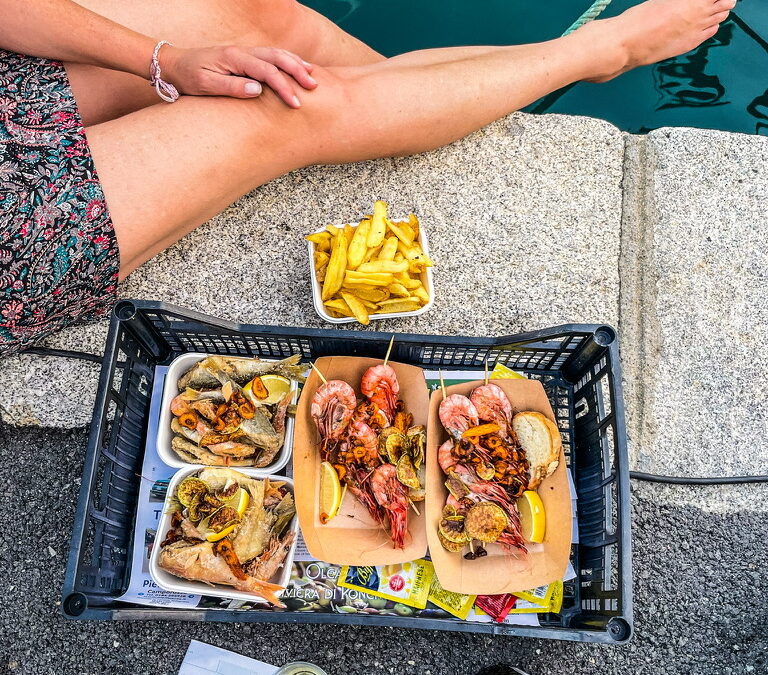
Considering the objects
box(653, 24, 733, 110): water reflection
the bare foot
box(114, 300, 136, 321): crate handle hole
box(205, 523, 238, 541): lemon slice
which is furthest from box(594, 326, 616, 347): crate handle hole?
box(653, 24, 733, 110): water reflection

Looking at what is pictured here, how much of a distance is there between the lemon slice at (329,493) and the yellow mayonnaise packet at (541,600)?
73cm

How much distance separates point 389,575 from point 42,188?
73.4 inches

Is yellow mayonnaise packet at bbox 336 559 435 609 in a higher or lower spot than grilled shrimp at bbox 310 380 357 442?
lower

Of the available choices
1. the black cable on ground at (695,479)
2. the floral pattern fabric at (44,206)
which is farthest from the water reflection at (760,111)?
the floral pattern fabric at (44,206)

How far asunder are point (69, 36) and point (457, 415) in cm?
198

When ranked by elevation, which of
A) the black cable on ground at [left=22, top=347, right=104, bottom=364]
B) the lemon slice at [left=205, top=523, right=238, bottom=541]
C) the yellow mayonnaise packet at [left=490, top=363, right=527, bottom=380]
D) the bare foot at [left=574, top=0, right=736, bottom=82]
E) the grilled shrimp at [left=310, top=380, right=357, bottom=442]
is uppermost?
the bare foot at [left=574, top=0, right=736, bottom=82]

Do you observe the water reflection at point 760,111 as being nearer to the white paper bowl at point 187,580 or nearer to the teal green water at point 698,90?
the teal green water at point 698,90

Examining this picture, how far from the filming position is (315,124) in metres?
2.42

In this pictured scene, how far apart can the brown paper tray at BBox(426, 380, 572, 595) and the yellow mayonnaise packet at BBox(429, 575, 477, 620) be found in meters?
0.14

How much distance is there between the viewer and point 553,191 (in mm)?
2914

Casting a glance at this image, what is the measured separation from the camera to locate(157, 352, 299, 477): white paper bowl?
2121 millimetres

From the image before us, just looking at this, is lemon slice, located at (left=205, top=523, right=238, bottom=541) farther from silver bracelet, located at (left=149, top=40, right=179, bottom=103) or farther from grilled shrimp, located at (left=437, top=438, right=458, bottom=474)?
silver bracelet, located at (left=149, top=40, right=179, bottom=103)

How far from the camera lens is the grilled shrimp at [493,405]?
2.13 meters

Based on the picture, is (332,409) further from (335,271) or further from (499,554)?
(499,554)
